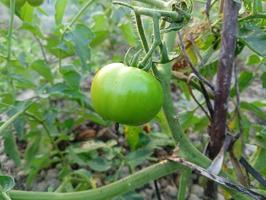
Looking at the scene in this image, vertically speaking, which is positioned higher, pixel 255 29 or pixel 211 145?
pixel 255 29

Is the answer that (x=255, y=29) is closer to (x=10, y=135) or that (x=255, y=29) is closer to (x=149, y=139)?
(x=149, y=139)

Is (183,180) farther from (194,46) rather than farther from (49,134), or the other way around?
(49,134)

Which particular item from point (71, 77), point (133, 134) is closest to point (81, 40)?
point (71, 77)

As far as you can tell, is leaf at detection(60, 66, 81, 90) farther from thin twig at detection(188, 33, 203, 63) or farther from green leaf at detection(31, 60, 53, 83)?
thin twig at detection(188, 33, 203, 63)

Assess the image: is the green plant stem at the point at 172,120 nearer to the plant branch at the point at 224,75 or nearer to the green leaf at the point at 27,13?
the plant branch at the point at 224,75

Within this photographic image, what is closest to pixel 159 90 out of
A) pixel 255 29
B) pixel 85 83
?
pixel 255 29

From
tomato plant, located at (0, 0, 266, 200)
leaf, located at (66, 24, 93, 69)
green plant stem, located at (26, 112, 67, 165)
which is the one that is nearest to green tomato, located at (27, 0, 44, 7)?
tomato plant, located at (0, 0, 266, 200)
